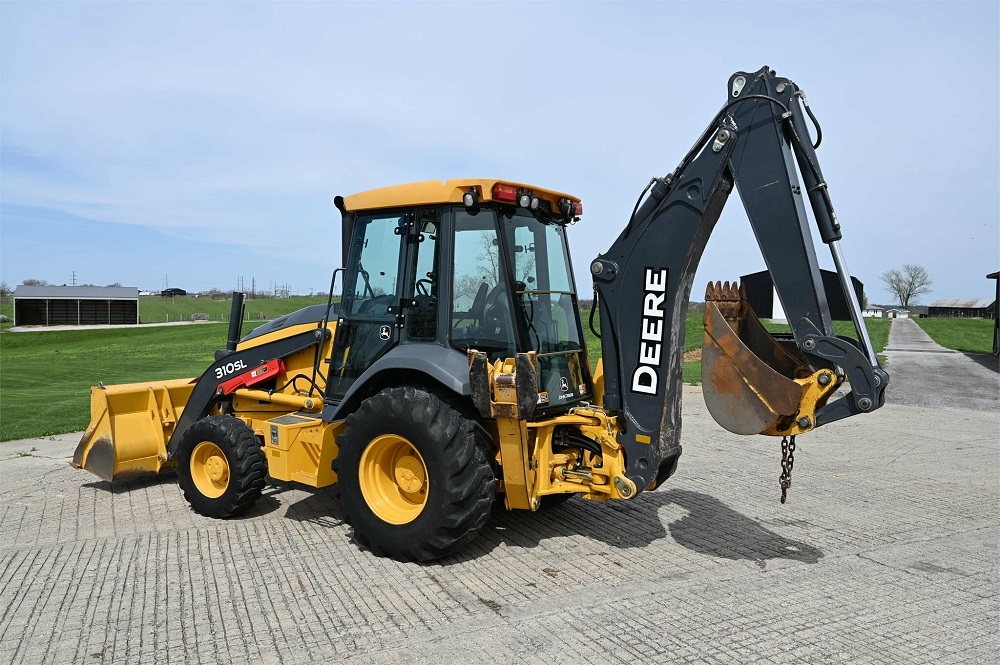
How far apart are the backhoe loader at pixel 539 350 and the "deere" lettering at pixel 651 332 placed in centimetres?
1

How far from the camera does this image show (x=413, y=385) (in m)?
5.61

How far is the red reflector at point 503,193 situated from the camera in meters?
5.34

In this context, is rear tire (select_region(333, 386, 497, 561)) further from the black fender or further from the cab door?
the cab door

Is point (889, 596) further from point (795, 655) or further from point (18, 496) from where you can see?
point (18, 496)

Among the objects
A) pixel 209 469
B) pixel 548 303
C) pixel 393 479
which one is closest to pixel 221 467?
pixel 209 469

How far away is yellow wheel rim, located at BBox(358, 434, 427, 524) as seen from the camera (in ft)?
17.9

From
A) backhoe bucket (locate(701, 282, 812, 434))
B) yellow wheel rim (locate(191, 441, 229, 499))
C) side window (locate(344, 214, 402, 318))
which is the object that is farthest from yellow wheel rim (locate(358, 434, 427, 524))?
backhoe bucket (locate(701, 282, 812, 434))

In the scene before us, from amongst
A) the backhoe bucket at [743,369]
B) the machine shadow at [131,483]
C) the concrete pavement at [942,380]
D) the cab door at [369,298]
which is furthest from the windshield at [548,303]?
the concrete pavement at [942,380]

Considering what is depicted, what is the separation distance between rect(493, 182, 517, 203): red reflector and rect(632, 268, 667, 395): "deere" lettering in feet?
3.61

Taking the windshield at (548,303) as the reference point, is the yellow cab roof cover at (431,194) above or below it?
above

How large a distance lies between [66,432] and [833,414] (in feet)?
35.0

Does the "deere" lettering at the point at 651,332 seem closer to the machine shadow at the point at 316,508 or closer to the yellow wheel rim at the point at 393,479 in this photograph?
the yellow wheel rim at the point at 393,479

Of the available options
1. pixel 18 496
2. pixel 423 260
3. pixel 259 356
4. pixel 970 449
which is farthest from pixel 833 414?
pixel 18 496

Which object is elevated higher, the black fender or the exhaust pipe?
the exhaust pipe
